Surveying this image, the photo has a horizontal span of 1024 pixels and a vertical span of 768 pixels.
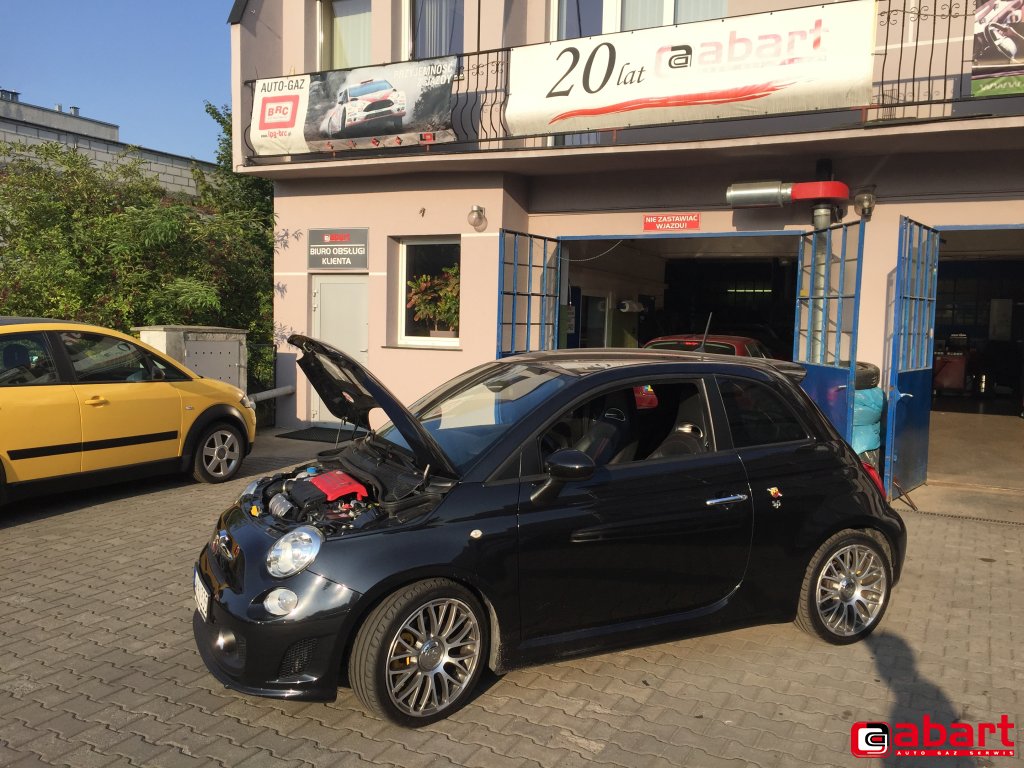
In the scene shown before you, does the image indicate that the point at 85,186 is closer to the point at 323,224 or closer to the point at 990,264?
the point at 323,224

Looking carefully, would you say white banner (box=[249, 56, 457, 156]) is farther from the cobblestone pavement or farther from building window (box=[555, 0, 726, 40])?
the cobblestone pavement

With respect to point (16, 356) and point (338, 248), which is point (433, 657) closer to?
point (16, 356)

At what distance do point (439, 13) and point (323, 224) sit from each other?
3.50 metres

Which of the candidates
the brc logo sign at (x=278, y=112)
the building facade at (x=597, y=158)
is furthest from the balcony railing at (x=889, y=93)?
the brc logo sign at (x=278, y=112)

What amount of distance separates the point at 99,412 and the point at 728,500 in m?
5.49

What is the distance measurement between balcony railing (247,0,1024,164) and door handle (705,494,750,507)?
17.8 ft

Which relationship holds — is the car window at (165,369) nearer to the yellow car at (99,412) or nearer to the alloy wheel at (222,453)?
the yellow car at (99,412)

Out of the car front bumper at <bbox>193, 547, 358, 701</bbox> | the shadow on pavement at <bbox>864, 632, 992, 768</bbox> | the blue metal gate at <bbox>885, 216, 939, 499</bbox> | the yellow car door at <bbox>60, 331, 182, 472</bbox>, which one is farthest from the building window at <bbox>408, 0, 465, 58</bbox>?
the car front bumper at <bbox>193, 547, 358, 701</bbox>

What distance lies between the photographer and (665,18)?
424 inches

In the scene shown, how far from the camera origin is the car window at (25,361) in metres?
6.54

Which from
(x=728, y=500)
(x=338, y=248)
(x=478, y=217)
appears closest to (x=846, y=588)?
(x=728, y=500)

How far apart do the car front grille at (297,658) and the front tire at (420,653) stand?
0.18 m

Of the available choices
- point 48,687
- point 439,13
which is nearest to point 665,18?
point 439,13

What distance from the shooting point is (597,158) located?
9.63 metres
